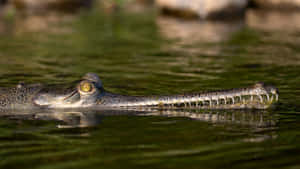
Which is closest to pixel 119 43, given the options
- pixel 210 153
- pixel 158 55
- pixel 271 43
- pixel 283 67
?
pixel 158 55

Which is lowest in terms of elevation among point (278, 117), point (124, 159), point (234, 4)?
point (124, 159)

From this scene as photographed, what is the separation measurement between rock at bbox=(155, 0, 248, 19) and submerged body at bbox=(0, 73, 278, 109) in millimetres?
15403

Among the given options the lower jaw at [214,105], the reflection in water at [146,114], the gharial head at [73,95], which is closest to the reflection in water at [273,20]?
the lower jaw at [214,105]

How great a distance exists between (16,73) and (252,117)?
19.6 ft

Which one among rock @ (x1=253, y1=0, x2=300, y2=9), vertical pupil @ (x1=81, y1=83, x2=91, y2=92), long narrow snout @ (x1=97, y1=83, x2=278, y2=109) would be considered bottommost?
long narrow snout @ (x1=97, y1=83, x2=278, y2=109)

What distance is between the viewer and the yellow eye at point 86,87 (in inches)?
278

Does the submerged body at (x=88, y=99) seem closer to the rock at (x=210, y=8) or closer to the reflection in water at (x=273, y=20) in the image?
the reflection in water at (x=273, y=20)

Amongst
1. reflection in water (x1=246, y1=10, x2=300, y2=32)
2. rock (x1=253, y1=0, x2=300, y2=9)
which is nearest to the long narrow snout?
reflection in water (x1=246, y1=10, x2=300, y2=32)

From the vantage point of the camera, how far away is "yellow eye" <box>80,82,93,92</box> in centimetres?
707

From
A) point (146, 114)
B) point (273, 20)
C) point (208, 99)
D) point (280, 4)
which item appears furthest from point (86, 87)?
point (280, 4)

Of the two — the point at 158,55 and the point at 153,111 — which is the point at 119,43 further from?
the point at 153,111

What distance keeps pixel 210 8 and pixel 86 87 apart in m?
16.1

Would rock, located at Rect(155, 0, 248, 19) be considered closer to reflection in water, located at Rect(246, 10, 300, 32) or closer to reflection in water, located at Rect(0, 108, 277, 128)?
reflection in water, located at Rect(246, 10, 300, 32)

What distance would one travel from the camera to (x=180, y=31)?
18547mm
